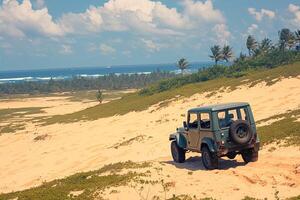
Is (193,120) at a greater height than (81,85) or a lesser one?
greater

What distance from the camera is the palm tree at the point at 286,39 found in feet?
293

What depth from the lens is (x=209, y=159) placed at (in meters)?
15.7

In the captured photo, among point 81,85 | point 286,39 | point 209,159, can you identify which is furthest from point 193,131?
point 81,85

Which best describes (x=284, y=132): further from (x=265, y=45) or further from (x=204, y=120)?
(x=265, y=45)

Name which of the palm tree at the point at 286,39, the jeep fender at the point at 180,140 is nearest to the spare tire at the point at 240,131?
the jeep fender at the point at 180,140

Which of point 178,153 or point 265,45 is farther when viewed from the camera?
point 265,45

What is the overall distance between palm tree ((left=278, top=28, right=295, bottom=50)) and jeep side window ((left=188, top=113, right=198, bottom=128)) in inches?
3013

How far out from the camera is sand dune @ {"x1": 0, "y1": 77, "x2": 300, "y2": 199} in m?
13.9

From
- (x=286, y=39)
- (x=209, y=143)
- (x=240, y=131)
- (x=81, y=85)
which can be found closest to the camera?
(x=240, y=131)

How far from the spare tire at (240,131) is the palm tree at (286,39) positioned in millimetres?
77602

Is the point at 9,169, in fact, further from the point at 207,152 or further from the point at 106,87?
the point at 106,87

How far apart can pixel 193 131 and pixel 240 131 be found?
2.11m

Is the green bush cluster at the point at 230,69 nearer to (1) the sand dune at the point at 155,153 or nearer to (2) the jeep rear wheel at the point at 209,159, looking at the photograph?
(1) the sand dune at the point at 155,153

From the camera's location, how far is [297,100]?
32.2 m
